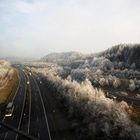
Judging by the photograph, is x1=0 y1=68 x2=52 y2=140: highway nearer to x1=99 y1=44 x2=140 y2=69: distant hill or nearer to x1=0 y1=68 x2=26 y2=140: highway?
x1=0 y1=68 x2=26 y2=140: highway

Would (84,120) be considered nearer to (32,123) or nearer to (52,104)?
(32,123)

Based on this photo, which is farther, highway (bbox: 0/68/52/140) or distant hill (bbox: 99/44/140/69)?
distant hill (bbox: 99/44/140/69)

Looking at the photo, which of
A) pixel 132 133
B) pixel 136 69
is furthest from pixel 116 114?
pixel 136 69

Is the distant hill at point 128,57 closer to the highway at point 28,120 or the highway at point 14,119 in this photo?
the highway at point 14,119

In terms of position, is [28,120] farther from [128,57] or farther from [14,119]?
[128,57]

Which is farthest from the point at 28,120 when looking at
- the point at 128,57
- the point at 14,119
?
the point at 128,57

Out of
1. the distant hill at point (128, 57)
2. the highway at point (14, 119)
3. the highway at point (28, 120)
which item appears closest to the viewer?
the highway at point (14, 119)

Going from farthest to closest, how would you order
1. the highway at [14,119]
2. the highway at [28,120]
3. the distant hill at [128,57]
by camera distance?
the distant hill at [128,57], the highway at [28,120], the highway at [14,119]

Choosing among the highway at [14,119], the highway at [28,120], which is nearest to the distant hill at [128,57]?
the highway at [14,119]

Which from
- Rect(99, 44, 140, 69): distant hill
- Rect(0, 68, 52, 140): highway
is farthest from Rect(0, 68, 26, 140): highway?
Rect(99, 44, 140, 69): distant hill

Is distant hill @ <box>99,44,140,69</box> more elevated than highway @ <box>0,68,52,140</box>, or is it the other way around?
distant hill @ <box>99,44,140,69</box>

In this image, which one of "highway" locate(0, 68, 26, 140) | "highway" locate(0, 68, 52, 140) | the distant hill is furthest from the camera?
the distant hill
